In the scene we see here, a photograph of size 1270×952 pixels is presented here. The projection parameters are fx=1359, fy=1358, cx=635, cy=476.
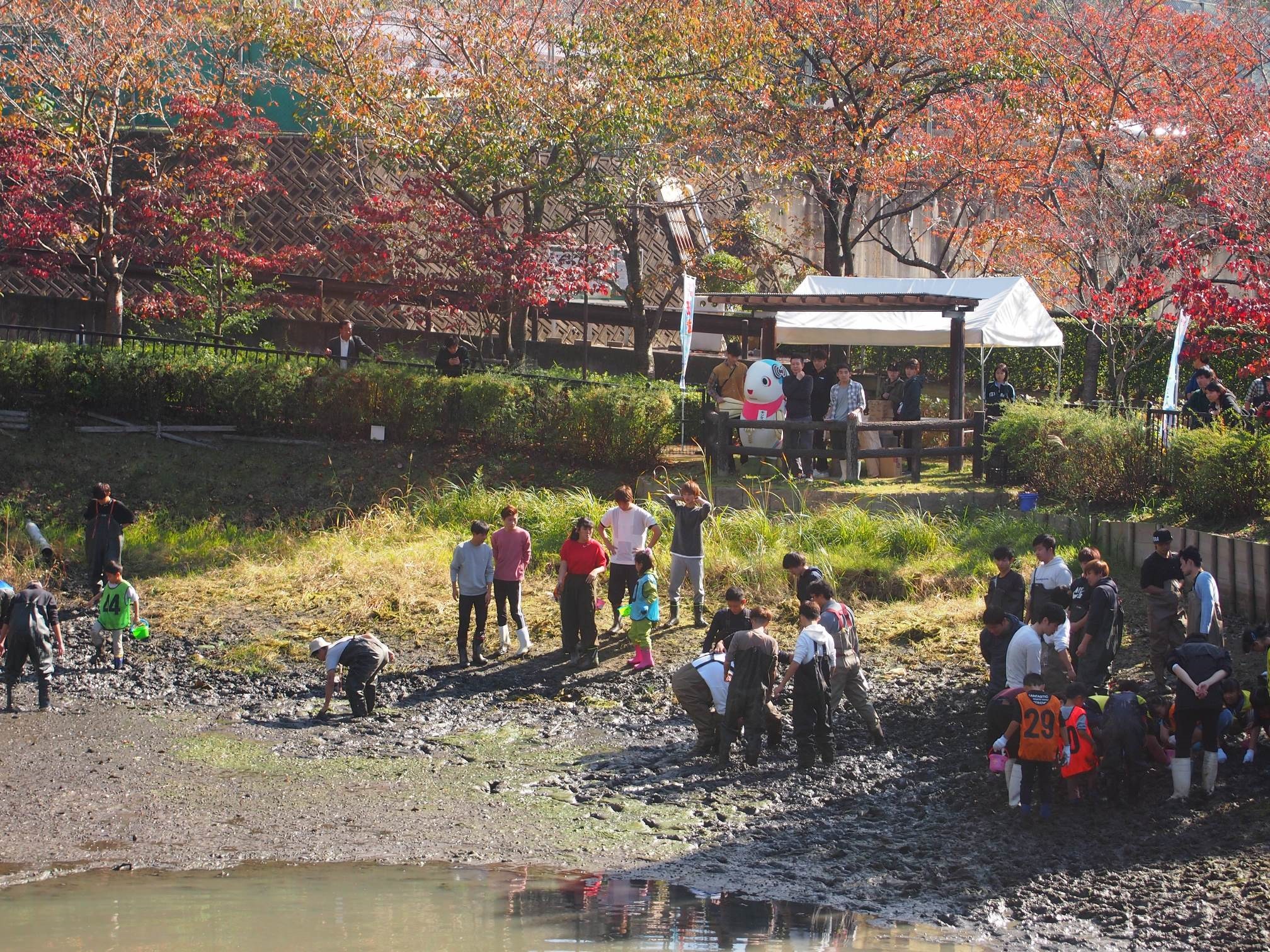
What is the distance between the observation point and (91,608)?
15.6m

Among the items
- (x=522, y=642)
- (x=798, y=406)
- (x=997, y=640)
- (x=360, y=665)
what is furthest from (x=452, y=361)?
(x=997, y=640)

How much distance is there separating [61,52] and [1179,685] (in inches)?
790

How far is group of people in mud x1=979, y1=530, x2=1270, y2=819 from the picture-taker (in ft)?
30.7

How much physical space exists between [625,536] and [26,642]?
5.72m

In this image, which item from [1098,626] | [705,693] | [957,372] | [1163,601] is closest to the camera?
[1098,626]

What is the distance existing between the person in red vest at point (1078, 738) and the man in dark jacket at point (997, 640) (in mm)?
1182

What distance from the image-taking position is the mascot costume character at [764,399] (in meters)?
18.0

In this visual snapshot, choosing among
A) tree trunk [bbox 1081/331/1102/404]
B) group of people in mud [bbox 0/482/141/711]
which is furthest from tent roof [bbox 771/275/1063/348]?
group of people in mud [bbox 0/482/141/711]

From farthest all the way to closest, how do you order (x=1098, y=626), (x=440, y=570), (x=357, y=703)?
1. (x=440, y=570)
2. (x=357, y=703)
3. (x=1098, y=626)

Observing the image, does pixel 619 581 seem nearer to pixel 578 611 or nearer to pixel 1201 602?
pixel 578 611

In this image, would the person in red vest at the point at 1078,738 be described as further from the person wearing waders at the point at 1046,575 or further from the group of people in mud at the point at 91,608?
the group of people in mud at the point at 91,608

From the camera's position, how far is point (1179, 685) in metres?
9.38

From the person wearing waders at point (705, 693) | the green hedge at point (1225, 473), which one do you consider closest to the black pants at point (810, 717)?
the person wearing waders at point (705, 693)

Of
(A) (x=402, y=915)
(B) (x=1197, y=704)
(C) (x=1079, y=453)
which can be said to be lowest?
(A) (x=402, y=915)
